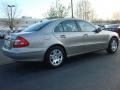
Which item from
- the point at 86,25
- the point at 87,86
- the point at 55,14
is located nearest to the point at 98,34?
the point at 86,25

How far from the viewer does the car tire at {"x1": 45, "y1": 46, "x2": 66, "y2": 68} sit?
21.2ft

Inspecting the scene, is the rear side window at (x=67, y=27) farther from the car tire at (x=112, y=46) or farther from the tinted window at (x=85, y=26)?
the car tire at (x=112, y=46)

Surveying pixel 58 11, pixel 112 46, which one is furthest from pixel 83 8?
pixel 112 46

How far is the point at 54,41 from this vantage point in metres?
6.56

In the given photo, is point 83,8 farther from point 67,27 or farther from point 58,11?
point 67,27

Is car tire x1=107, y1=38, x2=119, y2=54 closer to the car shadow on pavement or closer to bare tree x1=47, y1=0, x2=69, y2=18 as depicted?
the car shadow on pavement

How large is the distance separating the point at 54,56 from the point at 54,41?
46 cm

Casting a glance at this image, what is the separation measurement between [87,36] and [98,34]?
65 centimetres

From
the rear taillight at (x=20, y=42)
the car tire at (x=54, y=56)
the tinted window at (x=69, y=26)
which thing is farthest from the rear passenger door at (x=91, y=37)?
the rear taillight at (x=20, y=42)

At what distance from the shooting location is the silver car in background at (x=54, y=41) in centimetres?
612

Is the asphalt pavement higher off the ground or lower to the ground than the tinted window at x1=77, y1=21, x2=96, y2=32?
lower

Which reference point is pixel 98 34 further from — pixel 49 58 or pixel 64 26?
pixel 49 58

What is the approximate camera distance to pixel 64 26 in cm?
704

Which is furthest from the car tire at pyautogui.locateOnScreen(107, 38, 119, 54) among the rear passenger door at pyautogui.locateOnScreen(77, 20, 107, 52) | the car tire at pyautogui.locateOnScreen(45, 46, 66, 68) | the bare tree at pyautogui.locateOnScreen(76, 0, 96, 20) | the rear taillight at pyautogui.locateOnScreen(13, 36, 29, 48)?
the bare tree at pyautogui.locateOnScreen(76, 0, 96, 20)
